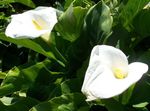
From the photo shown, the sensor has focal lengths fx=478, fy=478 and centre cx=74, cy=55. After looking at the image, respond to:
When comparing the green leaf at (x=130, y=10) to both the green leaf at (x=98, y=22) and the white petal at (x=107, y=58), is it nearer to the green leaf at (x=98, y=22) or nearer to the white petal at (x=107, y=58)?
the green leaf at (x=98, y=22)

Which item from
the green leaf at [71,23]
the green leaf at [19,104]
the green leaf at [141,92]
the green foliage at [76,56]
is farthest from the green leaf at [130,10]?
the green leaf at [19,104]

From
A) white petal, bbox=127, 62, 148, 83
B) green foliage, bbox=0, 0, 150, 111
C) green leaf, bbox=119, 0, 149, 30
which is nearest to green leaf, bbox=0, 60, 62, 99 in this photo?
green foliage, bbox=0, 0, 150, 111

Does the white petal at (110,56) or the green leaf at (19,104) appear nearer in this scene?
the white petal at (110,56)

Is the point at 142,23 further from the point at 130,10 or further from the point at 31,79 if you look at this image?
the point at 31,79

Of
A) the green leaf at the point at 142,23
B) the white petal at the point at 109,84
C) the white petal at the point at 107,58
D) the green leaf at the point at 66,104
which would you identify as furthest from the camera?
the green leaf at the point at 142,23

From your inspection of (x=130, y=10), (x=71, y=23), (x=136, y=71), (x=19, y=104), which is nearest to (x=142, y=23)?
(x=130, y=10)

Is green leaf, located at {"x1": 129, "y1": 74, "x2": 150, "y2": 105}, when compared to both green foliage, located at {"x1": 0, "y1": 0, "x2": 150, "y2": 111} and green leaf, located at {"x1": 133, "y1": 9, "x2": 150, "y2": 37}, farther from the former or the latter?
green leaf, located at {"x1": 133, "y1": 9, "x2": 150, "y2": 37}

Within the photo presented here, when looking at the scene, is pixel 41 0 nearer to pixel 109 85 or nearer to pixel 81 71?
pixel 81 71
